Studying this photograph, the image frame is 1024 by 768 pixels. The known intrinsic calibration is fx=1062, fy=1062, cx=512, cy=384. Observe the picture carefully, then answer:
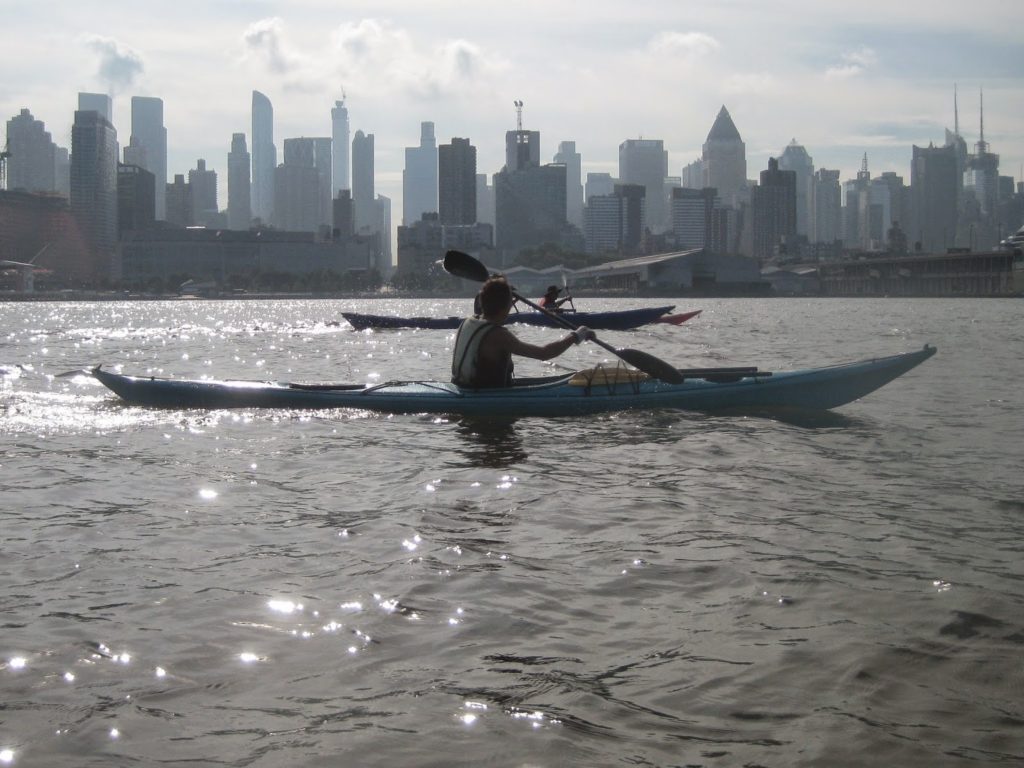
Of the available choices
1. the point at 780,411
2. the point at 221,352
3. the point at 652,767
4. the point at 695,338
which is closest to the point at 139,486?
the point at 652,767

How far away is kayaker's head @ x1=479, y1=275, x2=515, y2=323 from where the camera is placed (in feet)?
32.7

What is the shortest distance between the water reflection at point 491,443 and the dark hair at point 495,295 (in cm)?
121

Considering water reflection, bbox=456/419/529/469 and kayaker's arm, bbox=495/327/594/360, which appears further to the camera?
kayaker's arm, bbox=495/327/594/360

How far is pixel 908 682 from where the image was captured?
13.5 ft

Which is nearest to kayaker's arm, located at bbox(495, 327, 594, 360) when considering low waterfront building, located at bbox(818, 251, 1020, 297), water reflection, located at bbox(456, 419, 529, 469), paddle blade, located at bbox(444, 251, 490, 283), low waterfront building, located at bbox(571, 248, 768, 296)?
water reflection, located at bbox(456, 419, 529, 469)

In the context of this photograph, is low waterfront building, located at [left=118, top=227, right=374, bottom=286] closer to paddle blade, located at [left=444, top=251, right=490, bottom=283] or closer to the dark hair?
paddle blade, located at [left=444, top=251, right=490, bottom=283]

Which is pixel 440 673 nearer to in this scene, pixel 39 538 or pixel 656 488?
pixel 39 538

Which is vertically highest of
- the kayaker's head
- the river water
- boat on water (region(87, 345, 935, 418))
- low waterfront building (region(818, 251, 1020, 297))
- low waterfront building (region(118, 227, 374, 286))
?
low waterfront building (region(118, 227, 374, 286))

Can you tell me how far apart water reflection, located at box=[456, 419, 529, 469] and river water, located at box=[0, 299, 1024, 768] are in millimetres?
56

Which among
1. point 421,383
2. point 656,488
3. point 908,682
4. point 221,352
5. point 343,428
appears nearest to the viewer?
point 908,682

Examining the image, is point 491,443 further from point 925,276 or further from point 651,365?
point 925,276

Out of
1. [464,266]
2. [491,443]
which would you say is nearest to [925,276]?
[464,266]

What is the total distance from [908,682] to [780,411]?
749 centimetres

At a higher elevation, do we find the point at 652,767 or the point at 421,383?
the point at 421,383
